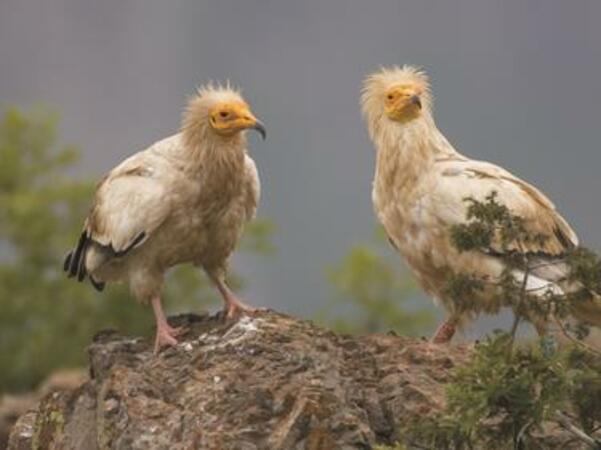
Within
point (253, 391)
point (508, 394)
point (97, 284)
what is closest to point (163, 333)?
point (253, 391)

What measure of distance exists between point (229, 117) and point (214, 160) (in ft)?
1.09

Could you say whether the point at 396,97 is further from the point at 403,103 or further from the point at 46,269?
the point at 46,269

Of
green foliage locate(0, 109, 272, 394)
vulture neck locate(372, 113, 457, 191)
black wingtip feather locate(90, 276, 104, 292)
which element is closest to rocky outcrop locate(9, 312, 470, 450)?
black wingtip feather locate(90, 276, 104, 292)

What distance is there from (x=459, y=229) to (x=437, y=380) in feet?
5.29

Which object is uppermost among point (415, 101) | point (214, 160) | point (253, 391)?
point (415, 101)

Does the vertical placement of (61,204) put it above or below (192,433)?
above

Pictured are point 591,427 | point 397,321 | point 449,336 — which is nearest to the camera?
point 591,427

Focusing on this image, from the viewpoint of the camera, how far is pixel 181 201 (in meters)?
13.8

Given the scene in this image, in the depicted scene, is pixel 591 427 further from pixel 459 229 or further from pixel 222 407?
pixel 222 407

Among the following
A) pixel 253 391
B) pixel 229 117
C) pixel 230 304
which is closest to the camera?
pixel 253 391

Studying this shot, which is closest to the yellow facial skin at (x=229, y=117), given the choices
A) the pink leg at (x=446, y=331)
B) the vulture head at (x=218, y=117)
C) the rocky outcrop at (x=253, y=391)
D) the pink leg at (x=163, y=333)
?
the vulture head at (x=218, y=117)

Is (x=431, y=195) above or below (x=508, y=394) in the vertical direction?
above

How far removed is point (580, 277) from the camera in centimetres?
1011

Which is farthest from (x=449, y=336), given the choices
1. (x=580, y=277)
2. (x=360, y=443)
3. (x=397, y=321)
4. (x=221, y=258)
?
(x=397, y=321)
